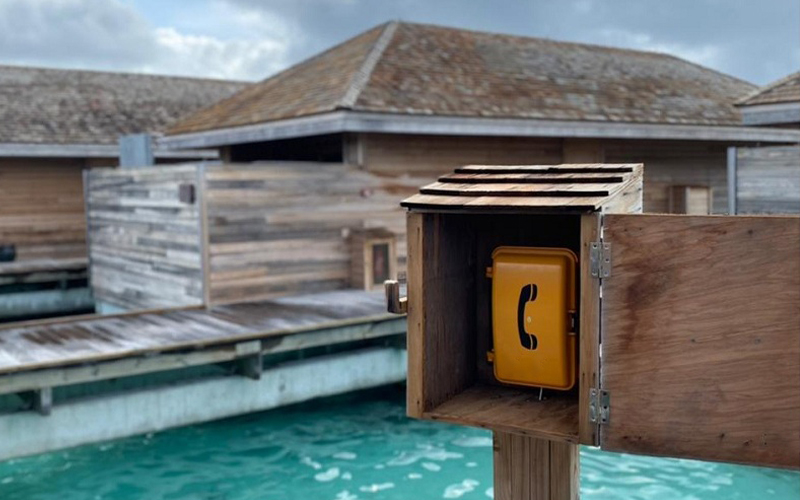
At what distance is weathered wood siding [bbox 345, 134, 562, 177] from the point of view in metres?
13.3

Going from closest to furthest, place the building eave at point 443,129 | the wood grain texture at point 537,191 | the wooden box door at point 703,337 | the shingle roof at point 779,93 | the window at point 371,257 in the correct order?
the wooden box door at point 703,337 → the wood grain texture at point 537,191 → the shingle roof at point 779,93 → the building eave at point 443,129 → the window at point 371,257

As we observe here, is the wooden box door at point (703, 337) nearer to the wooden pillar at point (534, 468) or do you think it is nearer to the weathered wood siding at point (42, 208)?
the wooden pillar at point (534, 468)

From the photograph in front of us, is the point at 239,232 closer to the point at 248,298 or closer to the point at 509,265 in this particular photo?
the point at 248,298

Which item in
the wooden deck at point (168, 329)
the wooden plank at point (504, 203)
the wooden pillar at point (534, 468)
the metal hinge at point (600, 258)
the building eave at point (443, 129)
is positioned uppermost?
the building eave at point (443, 129)

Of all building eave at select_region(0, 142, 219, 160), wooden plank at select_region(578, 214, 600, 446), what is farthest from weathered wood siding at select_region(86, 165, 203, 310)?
wooden plank at select_region(578, 214, 600, 446)

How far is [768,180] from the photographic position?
1189 centimetres

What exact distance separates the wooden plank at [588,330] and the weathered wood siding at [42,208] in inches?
708

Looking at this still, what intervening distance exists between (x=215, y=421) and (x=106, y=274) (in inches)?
225

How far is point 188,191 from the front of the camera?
12.0m

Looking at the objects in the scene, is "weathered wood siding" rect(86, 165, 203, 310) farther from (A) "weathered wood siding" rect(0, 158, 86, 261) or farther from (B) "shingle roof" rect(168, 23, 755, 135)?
(A) "weathered wood siding" rect(0, 158, 86, 261)

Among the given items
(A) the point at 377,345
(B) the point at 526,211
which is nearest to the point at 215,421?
(A) the point at 377,345

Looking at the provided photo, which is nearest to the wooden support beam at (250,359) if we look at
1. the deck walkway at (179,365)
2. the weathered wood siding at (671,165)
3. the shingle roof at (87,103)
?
the deck walkway at (179,365)

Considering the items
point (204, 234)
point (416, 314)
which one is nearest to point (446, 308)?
point (416, 314)

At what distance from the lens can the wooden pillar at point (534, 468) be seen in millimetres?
3955
